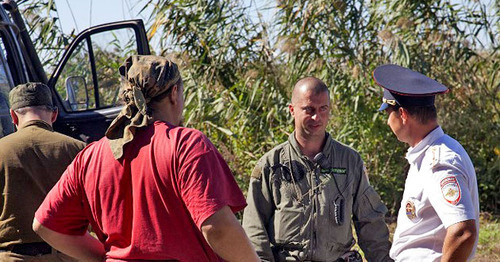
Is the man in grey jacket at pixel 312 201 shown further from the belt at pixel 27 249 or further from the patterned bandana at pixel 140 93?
the patterned bandana at pixel 140 93

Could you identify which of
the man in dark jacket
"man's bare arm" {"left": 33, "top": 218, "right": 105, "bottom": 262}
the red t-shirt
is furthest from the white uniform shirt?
the man in dark jacket

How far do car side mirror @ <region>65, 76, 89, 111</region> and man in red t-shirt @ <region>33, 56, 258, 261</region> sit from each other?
3036 mm

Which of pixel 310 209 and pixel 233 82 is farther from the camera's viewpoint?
pixel 233 82

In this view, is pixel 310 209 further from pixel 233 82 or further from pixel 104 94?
pixel 233 82

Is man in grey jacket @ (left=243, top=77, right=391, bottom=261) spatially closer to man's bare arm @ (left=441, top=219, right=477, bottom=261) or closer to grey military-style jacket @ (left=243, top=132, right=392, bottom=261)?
grey military-style jacket @ (left=243, top=132, right=392, bottom=261)

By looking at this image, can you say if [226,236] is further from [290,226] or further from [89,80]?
[89,80]

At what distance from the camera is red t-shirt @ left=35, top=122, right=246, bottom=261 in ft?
7.92

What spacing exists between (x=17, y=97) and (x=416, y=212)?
2250 mm

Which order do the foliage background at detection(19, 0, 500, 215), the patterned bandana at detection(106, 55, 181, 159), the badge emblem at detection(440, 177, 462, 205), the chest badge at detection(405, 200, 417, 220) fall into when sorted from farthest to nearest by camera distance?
the foliage background at detection(19, 0, 500, 215) < the chest badge at detection(405, 200, 417, 220) < the badge emblem at detection(440, 177, 462, 205) < the patterned bandana at detection(106, 55, 181, 159)

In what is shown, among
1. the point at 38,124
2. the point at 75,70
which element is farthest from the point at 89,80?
the point at 38,124

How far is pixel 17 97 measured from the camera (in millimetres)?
4012

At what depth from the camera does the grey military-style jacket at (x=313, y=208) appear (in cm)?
382

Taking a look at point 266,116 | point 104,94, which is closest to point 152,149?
point 104,94

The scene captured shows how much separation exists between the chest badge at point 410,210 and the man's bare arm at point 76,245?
1.25m
